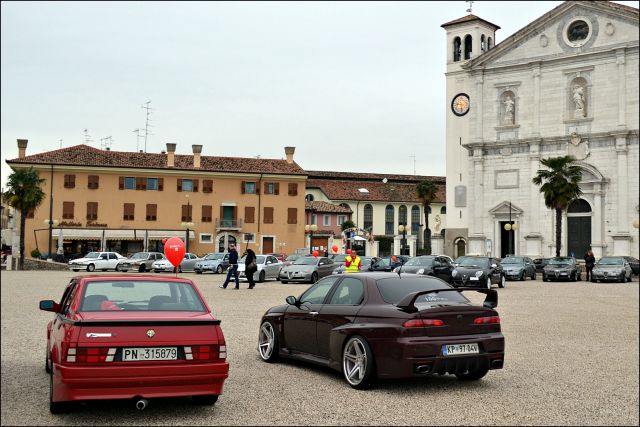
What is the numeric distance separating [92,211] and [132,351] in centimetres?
6226

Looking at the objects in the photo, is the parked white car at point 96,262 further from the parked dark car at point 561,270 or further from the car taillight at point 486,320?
the car taillight at point 486,320

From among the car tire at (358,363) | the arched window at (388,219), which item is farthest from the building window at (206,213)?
the car tire at (358,363)

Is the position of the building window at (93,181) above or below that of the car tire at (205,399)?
above

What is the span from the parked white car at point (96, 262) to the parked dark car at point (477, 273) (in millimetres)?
23266

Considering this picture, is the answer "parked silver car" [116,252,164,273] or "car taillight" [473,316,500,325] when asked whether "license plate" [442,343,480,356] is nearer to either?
"car taillight" [473,316,500,325]

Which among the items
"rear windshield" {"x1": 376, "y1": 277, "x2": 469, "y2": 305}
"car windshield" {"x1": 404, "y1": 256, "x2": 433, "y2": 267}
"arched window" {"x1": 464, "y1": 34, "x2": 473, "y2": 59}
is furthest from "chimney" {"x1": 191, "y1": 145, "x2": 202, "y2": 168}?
"rear windshield" {"x1": 376, "y1": 277, "x2": 469, "y2": 305}

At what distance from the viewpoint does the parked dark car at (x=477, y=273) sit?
30.2 m

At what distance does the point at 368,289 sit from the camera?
9.42m

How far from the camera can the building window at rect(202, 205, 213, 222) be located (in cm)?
6944

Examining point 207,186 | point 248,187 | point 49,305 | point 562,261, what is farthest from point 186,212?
point 49,305

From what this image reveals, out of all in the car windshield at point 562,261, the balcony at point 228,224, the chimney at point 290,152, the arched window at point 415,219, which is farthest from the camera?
the arched window at point 415,219

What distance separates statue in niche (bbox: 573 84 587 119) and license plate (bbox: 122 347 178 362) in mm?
56373

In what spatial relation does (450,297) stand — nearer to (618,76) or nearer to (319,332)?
(319,332)

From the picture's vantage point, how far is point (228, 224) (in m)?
69.9
